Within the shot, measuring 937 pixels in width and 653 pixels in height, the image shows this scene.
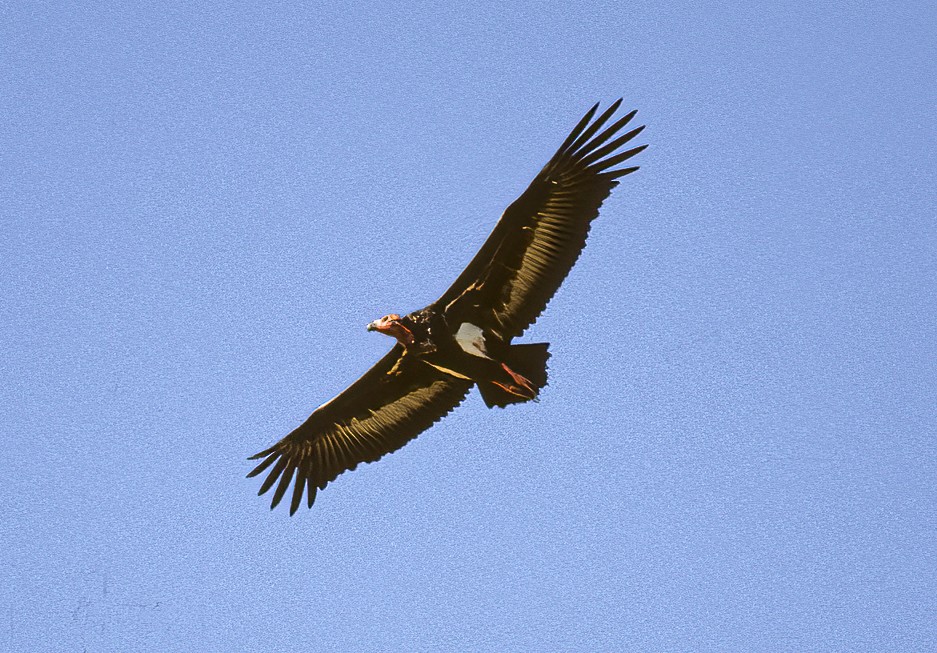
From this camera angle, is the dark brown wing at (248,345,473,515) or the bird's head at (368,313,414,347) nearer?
the bird's head at (368,313,414,347)

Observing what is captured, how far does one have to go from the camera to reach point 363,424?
1975cm

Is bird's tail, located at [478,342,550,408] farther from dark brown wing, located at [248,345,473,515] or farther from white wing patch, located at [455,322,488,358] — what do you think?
dark brown wing, located at [248,345,473,515]

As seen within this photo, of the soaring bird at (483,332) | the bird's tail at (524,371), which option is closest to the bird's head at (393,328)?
the soaring bird at (483,332)

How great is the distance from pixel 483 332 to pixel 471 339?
179 millimetres

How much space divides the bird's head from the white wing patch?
26.3 inches

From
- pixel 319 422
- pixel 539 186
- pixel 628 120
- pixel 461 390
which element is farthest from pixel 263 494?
pixel 628 120

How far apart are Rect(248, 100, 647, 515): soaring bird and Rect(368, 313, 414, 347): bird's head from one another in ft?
0.04

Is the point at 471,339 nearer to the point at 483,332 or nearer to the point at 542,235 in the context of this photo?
the point at 483,332

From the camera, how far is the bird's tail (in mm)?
17438

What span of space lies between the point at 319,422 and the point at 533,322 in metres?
3.68

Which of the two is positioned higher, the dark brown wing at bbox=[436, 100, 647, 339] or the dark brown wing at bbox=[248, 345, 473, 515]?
the dark brown wing at bbox=[436, 100, 647, 339]

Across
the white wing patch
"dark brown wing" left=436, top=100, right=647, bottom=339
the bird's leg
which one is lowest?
the bird's leg

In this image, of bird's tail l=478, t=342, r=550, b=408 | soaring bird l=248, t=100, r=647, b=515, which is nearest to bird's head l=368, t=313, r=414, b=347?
soaring bird l=248, t=100, r=647, b=515

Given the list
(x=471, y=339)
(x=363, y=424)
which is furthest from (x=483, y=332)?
(x=363, y=424)
